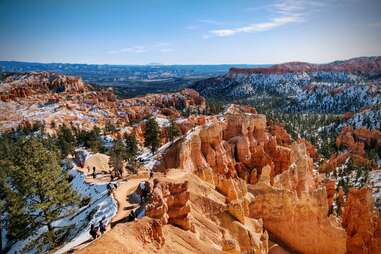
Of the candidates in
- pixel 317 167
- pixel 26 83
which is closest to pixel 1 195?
pixel 317 167

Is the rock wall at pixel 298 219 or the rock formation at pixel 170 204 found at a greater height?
the rock formation at pixel 170 204

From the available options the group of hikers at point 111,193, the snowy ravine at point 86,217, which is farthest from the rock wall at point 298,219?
the snowy ravine at point 86,217

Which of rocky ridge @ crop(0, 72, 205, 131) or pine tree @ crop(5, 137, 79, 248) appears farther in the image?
rocky ridge @ crop(0, 72, 205, 131)

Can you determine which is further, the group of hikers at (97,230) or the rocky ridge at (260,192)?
the rocky ridge at (260,192)

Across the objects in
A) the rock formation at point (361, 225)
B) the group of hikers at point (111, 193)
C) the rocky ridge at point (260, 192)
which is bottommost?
the rock formation at point (361, 225)

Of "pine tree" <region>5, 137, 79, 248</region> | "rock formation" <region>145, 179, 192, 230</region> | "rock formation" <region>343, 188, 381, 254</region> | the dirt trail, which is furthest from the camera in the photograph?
"rock formation" <region>343, 188, 381, 254</region>

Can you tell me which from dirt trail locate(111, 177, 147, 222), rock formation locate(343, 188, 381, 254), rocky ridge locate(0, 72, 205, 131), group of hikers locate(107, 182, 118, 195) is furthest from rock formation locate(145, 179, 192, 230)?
rocky ridge locate(0, 72, 205, 131)

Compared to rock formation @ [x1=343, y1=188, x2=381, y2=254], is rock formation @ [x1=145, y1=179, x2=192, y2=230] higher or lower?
higher

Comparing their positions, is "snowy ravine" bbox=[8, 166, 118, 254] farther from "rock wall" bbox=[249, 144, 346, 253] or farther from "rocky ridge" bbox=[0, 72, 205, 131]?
"rocky ridge" bbox=[0, 72, 205, 131]

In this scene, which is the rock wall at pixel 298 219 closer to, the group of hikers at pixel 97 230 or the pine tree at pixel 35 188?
the group of hikers at pixel 97 230
